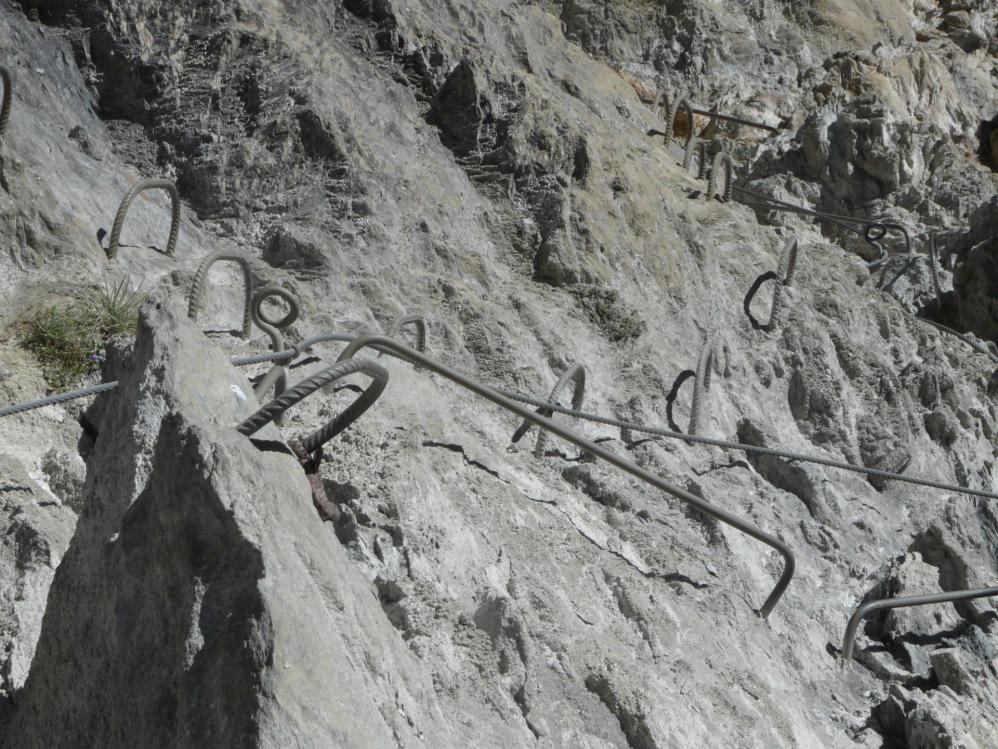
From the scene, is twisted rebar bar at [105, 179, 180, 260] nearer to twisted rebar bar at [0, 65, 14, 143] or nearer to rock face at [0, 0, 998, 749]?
rock face at [0, 0, 998, 749]

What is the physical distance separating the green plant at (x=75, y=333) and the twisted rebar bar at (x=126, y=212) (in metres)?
0.82

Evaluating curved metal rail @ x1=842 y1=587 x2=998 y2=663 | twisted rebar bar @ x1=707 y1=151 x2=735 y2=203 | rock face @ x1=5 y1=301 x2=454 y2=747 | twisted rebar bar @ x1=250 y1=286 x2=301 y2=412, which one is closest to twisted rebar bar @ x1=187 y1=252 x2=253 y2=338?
twisted rebar bar @ x1=250 y1=286 x2=301 y2=412

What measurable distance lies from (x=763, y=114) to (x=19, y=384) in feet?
45.7

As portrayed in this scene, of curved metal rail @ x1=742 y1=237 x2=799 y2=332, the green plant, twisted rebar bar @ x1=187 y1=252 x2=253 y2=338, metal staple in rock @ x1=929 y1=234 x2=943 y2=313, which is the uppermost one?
metal staple in rock @ x1=929 y1=234 x2=943 y2=313

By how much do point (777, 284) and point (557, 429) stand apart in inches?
220

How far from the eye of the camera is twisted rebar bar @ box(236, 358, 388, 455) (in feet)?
10.0

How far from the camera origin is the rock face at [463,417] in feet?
9.11

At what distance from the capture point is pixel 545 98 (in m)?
9.64

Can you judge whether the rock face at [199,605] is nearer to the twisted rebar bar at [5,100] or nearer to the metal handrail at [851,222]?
the twisted rebar bar at [5,100]

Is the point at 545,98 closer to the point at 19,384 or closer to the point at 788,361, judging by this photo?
the point at 788,361

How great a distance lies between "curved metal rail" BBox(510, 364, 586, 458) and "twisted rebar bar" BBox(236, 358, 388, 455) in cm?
245

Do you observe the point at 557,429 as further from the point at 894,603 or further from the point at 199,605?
the point at 894,603

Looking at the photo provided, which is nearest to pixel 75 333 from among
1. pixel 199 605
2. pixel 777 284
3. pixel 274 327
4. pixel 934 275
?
pixel 274 327

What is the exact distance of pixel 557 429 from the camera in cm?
433
